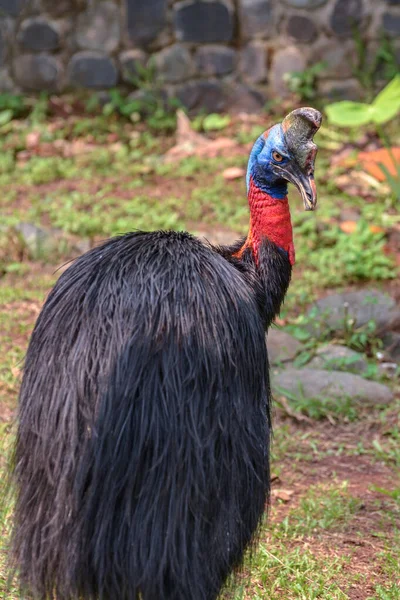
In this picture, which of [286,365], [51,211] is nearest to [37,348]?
[286,365]

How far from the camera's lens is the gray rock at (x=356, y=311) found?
4.23m

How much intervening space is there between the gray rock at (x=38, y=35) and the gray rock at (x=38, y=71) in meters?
0.07

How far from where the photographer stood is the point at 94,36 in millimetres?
6512

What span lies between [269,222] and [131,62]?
443cm

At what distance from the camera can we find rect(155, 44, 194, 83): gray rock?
6461 millimetres

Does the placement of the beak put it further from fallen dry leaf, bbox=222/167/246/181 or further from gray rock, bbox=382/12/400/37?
gray rock, bbox=382/12/400/37

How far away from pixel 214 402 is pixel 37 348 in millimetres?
441

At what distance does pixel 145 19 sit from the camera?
6.41 meters

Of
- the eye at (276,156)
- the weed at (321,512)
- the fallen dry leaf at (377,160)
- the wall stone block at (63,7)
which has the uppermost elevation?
the wall stone block at (63,7)

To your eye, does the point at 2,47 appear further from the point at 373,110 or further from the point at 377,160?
the point at 373,110

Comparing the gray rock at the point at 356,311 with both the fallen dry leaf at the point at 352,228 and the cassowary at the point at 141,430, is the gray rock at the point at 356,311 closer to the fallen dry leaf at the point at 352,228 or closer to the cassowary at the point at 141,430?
the fallen dry leaf at the point at 352,228

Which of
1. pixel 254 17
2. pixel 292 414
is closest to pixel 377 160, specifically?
pixel 254 17

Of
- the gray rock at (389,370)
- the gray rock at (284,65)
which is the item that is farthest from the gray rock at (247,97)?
the gray rock at (389,370)

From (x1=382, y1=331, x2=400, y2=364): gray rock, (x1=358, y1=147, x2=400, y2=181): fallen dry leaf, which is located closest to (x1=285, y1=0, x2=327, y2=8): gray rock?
(x1=358, y1=147, x2=400, y2=181): fallen dry leaf
